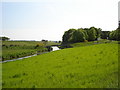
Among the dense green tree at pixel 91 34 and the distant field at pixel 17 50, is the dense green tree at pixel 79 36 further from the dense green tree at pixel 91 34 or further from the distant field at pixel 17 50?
the distant field at pixel 17 50

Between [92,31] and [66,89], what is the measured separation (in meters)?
91.8

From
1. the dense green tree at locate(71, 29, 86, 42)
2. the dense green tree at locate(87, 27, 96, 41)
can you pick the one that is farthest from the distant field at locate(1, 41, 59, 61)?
the dense green tree at locate(87, 27, 96, 41)

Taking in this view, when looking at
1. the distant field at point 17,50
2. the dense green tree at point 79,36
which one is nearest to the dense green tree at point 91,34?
the dense green tree at point 79,36

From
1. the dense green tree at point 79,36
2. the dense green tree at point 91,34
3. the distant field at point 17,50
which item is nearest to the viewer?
the distant field at point 17,50

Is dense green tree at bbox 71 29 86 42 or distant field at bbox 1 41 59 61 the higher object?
dense green tree at bbox 71 29 86 42

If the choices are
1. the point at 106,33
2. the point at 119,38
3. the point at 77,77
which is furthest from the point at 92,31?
the point at 77,77

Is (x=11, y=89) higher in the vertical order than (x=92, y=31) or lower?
lower

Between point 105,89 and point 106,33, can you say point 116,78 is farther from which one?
point 106,33

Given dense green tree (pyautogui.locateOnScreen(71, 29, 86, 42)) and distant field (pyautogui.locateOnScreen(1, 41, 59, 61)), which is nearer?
distant field (pyautogui.locateOnScreen(1, 41, 59, 61))

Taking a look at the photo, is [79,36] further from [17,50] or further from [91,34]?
[17,50]

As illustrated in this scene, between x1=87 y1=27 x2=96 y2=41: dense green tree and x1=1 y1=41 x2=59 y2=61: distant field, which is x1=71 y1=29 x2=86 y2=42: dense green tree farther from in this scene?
x1=1 y1=41 x2=59 y2=61: distant field

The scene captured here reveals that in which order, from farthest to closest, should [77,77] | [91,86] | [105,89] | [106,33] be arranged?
[106,33], [77,77], [91,86], [105,89]

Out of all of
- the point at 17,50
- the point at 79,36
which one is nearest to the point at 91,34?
the point at 79,36

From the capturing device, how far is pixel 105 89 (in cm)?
821
